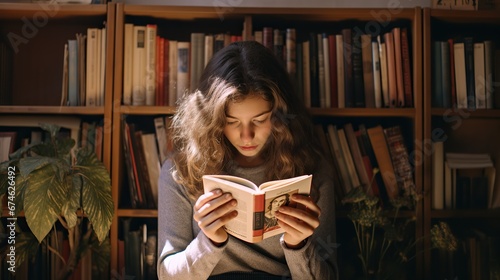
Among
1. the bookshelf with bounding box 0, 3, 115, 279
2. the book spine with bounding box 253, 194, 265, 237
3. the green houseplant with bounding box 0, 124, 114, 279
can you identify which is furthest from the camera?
the bookshelf with bounding box 0, 3, 115, 279

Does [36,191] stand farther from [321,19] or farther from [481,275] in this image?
[481,275]

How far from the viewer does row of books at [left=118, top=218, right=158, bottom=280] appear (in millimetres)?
1734

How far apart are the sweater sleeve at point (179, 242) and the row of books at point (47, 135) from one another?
311 millimetres

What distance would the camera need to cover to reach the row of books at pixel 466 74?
67.8 inches

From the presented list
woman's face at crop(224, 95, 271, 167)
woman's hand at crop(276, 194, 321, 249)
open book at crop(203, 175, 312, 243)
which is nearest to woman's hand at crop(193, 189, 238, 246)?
open book at crop(203, 175, 312, 243)

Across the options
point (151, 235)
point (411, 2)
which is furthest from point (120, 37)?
point (411, 2)

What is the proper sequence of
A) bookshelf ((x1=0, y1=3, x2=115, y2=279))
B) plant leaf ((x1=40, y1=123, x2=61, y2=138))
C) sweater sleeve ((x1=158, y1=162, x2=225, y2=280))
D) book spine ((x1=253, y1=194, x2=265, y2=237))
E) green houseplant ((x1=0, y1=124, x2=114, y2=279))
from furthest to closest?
bookshelf ((x1=0, y1=3, x2=115, y2=279)) < plant leaf ((x1=40, y1=123, x2=61, y2=138)) < green houseplant ((x1=0, y1=124, x2=114, y2=279)) < sweater sleeve ((x1=158, y1=162, x2=225, y2=280)) < book spine ((x1=253, y1=194, x2=265, y2=237))

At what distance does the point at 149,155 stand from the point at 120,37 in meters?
0.42

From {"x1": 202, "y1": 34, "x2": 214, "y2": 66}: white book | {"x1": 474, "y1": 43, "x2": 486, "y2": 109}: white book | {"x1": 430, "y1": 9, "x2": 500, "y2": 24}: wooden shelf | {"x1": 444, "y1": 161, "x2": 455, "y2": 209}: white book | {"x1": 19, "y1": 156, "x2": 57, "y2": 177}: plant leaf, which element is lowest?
{"x1": 444, "y1": 161, "x2": 455, "y2": 209}: white book

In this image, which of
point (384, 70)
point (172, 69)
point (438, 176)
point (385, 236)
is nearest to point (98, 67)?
point (172, 69)

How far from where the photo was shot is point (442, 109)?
67.2 inches

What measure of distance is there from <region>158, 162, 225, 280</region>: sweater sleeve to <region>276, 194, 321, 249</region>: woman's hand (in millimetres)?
192

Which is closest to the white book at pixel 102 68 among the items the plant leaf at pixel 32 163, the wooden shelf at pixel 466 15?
the plant leaf at pixel 32 163

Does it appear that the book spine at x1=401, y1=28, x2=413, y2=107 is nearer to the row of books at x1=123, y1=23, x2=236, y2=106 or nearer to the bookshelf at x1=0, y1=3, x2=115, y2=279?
the row of books at x1=123, y1=23, x2=236, y2=106
